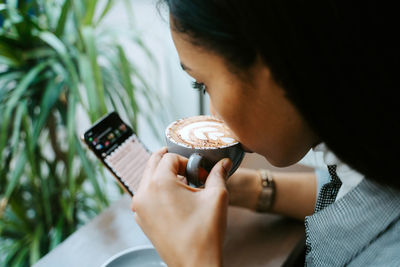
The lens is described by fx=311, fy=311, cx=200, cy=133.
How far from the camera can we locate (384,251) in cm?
45

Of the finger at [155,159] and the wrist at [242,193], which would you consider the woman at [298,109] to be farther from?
the wrist at [242,193]

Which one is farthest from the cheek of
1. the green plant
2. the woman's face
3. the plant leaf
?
the plant leaf

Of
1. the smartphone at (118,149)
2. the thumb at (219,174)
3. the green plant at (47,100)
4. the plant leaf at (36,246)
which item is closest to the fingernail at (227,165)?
the thumb at (219,174)

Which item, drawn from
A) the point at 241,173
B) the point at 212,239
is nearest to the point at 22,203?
the point at 241,173

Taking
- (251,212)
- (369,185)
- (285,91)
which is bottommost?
(251,212)

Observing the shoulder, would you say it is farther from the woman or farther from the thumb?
the thumb

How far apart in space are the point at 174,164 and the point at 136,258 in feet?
0.65

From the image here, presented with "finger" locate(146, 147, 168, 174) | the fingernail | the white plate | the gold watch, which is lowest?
the gold watch

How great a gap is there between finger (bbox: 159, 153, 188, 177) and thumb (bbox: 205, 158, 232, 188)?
2.2 inches

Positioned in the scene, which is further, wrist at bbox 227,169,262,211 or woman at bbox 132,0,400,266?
wrist at bbox 227,169,262,211

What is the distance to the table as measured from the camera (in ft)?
1.94

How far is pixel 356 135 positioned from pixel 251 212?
1.24 feet

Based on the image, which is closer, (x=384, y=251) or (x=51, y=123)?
(x=384, y=251)

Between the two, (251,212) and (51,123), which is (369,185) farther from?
(51,123)
